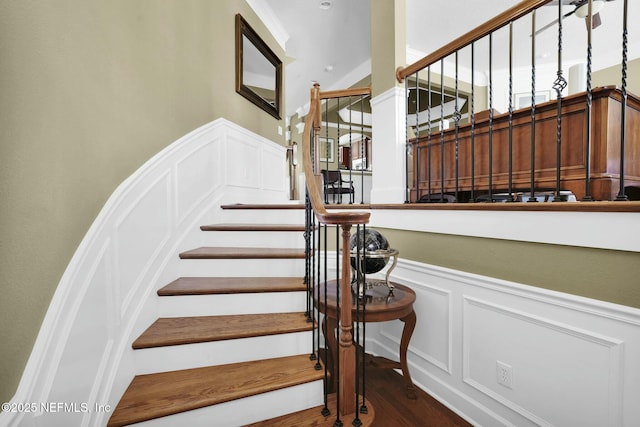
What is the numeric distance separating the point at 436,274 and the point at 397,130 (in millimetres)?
1203

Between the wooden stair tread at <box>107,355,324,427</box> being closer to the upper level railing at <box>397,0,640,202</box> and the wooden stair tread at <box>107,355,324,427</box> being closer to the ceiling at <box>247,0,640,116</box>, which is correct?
the upper level railing at <box>397,0,640,202</box>

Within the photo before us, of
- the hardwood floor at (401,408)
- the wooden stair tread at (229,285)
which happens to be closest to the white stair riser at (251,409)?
the hardwood floor at (401,408)

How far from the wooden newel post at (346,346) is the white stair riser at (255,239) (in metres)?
1.02

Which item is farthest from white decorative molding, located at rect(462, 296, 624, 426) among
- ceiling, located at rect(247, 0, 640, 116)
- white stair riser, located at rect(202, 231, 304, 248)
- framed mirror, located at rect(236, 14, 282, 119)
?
ceiling, located at rect(247, 0, 640, 116)

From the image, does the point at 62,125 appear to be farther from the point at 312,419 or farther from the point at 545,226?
the point at 545,226

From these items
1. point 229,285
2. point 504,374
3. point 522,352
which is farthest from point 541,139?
point 229,285

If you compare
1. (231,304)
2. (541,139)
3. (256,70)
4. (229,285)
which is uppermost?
(256,70)

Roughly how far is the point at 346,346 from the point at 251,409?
1.72ft

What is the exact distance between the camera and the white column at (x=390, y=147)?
231 centimetres

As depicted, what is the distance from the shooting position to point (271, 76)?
3.90 meters

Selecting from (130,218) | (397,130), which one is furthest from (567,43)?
(130,218)

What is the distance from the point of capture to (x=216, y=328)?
5.09ft

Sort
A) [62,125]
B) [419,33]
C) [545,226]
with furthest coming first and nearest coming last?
[419,33] < [545,226] < [62,125]

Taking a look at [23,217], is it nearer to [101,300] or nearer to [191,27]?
[101,300]
